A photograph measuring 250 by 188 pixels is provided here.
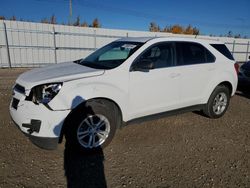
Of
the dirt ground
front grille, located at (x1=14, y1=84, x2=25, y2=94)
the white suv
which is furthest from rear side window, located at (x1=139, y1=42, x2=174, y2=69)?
front grille, located at (x1=14, y1=84, x2=25, y2=94)

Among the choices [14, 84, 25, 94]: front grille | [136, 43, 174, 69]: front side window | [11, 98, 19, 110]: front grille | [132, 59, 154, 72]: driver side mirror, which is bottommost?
[11, 98, 19, 110]: front grille

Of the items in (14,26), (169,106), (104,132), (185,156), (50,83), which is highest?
(14,26)

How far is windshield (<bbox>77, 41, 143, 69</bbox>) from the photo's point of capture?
3523 millimetres

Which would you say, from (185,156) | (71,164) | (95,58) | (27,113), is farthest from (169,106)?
(27,113)

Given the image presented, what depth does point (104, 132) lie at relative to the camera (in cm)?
332

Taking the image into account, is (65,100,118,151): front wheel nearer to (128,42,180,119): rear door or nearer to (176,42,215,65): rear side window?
(128,42,180,119): rear door

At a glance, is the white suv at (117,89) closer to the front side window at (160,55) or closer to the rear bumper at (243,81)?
the front side window at (160,55)

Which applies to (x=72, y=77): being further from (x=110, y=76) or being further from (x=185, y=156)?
(x=185, y=156)

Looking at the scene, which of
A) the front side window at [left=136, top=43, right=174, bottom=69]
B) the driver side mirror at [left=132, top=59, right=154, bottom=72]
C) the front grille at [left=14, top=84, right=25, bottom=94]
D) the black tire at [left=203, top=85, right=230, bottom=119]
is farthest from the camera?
the black tire at [left=203, top=85, right=230, bottom=119]

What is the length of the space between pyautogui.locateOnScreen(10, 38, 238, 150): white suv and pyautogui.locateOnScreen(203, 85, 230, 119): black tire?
0.07 feet

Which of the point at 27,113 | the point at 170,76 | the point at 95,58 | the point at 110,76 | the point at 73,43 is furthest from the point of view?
the point at 73,43

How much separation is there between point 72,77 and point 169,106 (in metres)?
1.89

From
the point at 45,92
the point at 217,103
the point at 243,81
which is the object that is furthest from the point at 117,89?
the point at 243,81

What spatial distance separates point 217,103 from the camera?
4.80 m
